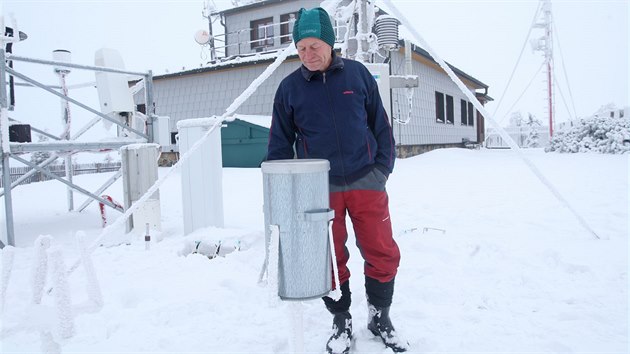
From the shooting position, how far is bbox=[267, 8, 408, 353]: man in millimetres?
2064

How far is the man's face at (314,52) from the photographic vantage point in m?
2.00

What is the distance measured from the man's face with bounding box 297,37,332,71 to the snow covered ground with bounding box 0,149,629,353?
1107 mm

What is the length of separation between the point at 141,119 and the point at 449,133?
16.8 metres

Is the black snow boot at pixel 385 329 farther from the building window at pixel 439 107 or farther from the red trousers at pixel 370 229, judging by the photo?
the building window at pixel 439 107

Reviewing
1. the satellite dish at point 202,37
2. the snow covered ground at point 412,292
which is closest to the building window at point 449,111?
the satellite dish at point 202,37

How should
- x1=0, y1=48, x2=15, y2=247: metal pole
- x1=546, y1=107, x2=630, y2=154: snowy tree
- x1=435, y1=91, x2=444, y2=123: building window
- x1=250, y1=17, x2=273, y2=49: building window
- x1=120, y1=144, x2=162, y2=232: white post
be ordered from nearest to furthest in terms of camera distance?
1. x1=0, y1=48, x2=15, y2=247: metal pole
2. x1=120, y1=144, x2=162, y2=232: white post
3. x1=546, y1=107, x2=630, y2=154: snowy tree
4. x1=250, y1=17, x2=273, y2=49: building window
5. x1=435, y1=91, x2=444, y2=123: building window

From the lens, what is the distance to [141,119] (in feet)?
18.9

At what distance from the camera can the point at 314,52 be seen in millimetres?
2018

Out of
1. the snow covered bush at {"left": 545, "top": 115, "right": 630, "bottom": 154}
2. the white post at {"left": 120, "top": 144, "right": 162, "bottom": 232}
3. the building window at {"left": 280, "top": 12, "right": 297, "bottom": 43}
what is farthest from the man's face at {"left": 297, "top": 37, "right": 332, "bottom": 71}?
the building window at {"left": 280, "top": 12, "right": 297, "bottom": 43}

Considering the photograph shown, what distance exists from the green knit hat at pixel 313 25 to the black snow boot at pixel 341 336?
4.51 feet

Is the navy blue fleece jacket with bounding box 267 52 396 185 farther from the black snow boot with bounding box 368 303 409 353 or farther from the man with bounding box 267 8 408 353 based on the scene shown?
the black snow boot with bounding box 368 303 409 353

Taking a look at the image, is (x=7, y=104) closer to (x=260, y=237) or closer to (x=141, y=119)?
(x=141, y=119)

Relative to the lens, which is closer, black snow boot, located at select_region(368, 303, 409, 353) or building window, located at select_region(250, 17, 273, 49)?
black snow boot, located at select_region(368, 303, 409, 353)

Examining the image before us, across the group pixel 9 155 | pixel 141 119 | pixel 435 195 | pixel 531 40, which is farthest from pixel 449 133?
pixel 9 155
